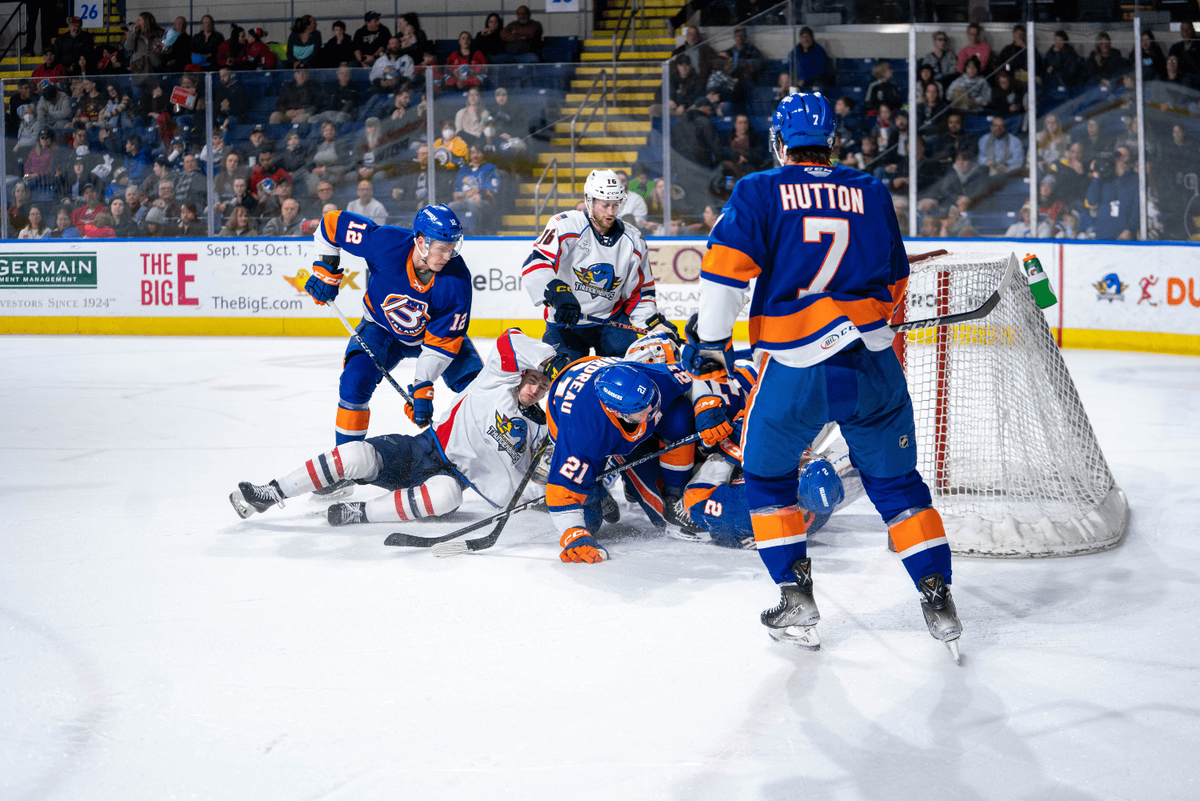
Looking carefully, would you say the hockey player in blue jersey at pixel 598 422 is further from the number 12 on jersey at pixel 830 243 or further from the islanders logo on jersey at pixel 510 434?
the number 12 on jersey at pixel 830 243

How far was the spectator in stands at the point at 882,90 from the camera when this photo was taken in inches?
345

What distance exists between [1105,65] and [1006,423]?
5759 millimetres

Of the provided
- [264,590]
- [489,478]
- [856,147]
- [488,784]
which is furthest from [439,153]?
[488,784]

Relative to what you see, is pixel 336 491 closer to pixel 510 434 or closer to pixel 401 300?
pixel 401 300

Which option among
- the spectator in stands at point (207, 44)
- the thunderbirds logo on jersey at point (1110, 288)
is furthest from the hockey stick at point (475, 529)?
the spectator in stands at point (207, 44)

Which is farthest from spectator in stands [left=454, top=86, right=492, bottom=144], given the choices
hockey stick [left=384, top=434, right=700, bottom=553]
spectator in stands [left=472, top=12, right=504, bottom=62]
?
hockey stick [left=384, top=434, right=700, bottom=553]

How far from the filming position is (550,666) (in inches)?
102

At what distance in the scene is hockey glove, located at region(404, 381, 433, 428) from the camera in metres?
4.24

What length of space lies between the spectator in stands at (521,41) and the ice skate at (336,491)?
7683 mm

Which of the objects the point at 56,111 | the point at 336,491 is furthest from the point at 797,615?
the point at 56,111

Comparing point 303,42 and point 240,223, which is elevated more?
point 303,42

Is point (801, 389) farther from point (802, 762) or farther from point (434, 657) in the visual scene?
point (434, 657)

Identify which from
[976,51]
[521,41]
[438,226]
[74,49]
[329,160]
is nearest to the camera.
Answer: [438,226]

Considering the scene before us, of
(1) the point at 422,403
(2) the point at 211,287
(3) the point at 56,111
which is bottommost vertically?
(1) the point at 422,403
